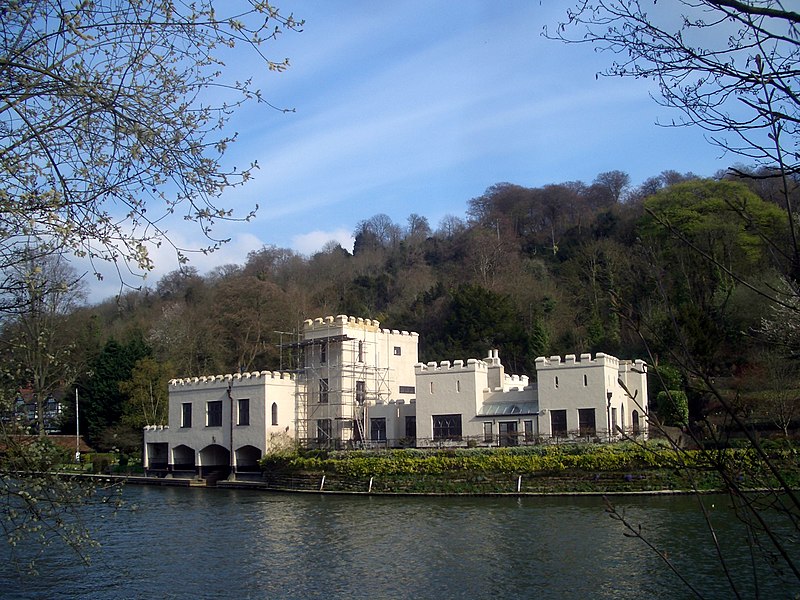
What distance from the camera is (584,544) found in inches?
703

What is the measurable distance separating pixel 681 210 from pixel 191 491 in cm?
2815

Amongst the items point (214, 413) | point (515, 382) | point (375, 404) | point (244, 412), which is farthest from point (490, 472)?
point (214, 413)

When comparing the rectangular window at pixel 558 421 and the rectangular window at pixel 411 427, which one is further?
the rectangular window at pixel 411 427

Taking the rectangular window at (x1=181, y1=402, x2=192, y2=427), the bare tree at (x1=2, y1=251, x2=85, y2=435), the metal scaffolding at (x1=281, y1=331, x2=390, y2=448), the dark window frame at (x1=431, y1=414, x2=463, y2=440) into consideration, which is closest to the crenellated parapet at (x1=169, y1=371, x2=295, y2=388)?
the rectangular window at (x1=181, y1=402, x2=192, y2=427)

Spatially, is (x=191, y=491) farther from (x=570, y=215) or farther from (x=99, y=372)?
(x=570, y=215)

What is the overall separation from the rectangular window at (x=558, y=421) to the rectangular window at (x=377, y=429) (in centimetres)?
880

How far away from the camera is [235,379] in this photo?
38562 millimetres

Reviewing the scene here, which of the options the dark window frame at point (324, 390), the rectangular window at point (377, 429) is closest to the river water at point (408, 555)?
the rectangular window at point (377, 429)

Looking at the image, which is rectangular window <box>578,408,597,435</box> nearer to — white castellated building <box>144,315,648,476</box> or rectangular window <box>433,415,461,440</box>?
white castellated building <box>144,315,648,476</box>

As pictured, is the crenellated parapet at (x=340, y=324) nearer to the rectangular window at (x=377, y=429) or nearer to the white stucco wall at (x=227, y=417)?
the white stucco wall at (x=227, y=417)

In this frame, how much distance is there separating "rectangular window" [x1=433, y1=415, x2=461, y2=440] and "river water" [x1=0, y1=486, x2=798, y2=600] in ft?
25.8

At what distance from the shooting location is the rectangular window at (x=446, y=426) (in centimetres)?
3382

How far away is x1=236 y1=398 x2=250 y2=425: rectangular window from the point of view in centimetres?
3778

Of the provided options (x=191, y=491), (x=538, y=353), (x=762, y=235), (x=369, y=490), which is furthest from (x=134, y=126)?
(x=538, y=353)
